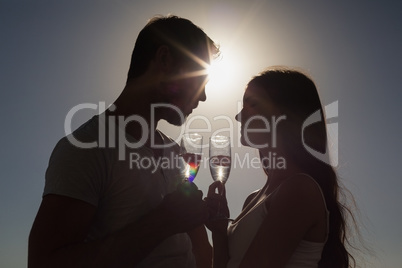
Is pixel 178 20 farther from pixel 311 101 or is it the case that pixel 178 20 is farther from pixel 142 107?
pixel 311 101

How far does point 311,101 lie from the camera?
4070 mm

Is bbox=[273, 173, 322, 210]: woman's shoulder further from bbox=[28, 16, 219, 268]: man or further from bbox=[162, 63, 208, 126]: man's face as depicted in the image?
bbox=[162, 63, 208, 126]: man's face

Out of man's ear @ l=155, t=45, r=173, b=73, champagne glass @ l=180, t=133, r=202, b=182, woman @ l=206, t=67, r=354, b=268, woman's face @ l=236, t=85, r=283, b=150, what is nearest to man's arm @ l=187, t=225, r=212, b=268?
woman @ l=206, t=67, r=354, b=268

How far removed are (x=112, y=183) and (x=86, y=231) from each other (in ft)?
1.35

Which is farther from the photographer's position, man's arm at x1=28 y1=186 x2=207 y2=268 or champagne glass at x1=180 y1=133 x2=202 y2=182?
champagne glass at x1=180 y1=133 x2=202 y2=182

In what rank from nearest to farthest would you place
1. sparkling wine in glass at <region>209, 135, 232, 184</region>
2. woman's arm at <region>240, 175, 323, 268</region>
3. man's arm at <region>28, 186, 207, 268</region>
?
man's arm at <region>28, 186, 207, 268</region>
woman's arm at <region>240, 175, 323, 268</region>
sparkling wine in glass at <region>209, 135, 232, 184</region>

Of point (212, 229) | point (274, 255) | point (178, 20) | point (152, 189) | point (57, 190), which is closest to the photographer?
point (57, 190)

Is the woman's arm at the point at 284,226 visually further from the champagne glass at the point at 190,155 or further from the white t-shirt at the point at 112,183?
the champagne glass at the point at 190,155

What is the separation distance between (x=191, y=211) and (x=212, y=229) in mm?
1119

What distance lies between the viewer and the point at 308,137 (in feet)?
13.2

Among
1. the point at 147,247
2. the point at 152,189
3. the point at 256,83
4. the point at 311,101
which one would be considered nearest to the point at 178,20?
the point at 256,83

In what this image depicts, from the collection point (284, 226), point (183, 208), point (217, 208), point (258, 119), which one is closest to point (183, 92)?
point (258, 119)

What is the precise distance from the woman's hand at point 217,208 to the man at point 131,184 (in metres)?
0.37

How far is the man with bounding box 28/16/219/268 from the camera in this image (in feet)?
7.64
